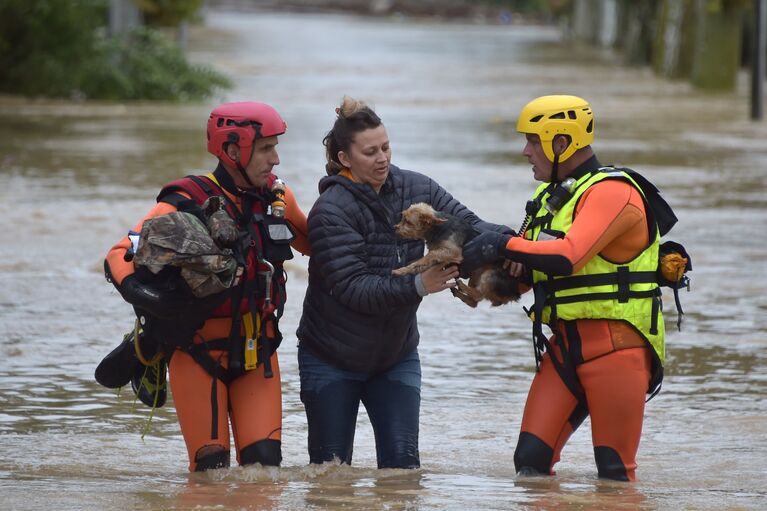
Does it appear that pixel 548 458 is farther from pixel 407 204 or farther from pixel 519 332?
pixel 519 332

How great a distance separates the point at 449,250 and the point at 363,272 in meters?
0.35

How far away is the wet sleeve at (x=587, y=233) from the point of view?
5961 mm

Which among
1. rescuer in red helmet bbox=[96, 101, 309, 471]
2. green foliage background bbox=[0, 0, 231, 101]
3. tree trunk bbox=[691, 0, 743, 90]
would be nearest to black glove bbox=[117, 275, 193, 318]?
rescuer in red helmet bbox=[96, 101, 309, 471]

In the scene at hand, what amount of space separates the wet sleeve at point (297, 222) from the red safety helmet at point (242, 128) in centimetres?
31

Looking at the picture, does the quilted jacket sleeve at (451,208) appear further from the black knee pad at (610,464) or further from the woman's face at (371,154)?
the black knee pad at (610,464)

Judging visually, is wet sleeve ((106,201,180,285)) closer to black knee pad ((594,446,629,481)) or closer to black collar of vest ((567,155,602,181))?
black collar of vest ((567,155,602,181))

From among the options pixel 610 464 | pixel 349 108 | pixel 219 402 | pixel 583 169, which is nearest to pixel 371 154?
pixel 349 108

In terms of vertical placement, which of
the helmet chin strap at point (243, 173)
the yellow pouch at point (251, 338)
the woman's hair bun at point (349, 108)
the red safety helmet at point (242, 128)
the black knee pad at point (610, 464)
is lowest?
the black knee pad at point (610, 464)

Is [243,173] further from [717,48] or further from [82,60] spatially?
[717,48]

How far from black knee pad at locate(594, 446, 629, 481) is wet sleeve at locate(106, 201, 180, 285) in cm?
194

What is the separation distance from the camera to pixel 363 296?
6082 millimetres

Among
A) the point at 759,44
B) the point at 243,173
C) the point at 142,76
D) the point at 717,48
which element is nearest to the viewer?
the point at 243,173

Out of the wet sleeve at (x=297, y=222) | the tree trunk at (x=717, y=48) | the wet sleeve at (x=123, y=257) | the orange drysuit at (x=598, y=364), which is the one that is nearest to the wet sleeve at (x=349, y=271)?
the wet sleeve at (x=297, y=222)

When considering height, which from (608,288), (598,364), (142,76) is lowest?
(598,364)
